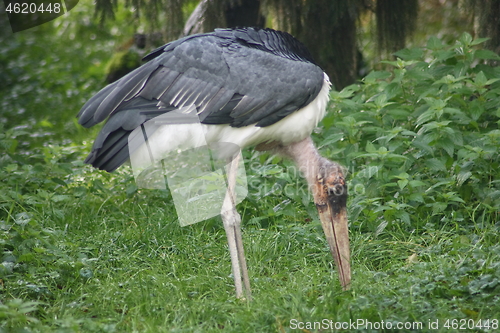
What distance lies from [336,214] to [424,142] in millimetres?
1127

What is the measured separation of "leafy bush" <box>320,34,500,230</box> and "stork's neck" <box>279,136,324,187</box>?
45 cm

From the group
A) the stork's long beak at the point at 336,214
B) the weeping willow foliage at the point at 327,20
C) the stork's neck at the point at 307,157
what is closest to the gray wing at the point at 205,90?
the stork's neck at the point at 307,157

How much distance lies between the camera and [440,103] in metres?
4.23

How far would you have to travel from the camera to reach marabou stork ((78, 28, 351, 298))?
3340 mm

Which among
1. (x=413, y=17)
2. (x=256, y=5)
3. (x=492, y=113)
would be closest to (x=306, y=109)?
(x=492, y=113)

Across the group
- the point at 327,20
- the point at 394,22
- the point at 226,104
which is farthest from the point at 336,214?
the point at 394,22

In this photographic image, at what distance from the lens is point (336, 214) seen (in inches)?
138

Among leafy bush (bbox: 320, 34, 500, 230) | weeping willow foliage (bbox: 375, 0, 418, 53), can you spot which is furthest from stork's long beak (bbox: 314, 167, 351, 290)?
weeping willow foliage (bbox: 375, 0, 418, 53)

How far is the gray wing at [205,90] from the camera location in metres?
3.31

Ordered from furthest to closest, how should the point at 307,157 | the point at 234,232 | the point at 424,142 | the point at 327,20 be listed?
the point at 327,20 < the point at 424,142 < the point at 307,157 < the point at 234,232

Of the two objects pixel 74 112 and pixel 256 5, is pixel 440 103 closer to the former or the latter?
pixel 256 5

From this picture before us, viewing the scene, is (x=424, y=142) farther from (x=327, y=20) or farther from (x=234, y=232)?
(x=327, y=20)

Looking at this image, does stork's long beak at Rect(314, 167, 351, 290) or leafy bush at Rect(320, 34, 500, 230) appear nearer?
stork's long beak at Rect(314, 167, 351, 290)

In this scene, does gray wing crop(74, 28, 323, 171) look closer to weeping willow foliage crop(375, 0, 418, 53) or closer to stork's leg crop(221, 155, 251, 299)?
stork's leg crop(221, 155, 251, 299)
